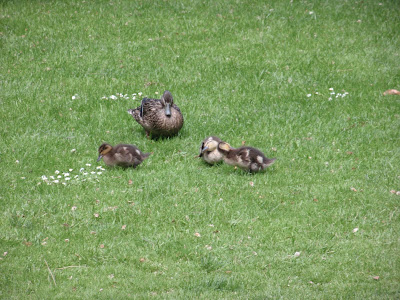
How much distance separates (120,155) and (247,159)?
2.13 meters

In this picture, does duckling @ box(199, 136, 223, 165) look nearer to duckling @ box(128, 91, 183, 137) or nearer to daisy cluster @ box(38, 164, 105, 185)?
duckling @ box(128, 91, 183, 137)

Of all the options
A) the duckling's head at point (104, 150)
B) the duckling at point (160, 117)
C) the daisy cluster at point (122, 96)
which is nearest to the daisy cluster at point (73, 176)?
the duckling's head at point (104, 150)

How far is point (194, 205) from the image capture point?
26.9 ft

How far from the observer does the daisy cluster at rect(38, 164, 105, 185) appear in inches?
350

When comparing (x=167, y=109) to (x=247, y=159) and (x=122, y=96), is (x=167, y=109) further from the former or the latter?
(x=247, y=159)

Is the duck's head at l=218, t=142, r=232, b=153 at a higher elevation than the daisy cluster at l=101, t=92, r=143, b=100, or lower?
higher

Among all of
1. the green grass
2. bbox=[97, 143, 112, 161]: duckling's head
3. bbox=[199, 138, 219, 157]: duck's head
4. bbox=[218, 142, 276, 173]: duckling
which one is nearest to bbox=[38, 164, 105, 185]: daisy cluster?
the green grass

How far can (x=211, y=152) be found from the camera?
374 inches

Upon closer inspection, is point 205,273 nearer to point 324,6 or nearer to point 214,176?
point 214,176

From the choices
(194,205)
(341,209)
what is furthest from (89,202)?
(341,209)

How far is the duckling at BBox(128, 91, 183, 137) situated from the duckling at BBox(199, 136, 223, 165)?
1.18m

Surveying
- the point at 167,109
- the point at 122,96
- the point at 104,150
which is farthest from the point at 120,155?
the point at 122,96

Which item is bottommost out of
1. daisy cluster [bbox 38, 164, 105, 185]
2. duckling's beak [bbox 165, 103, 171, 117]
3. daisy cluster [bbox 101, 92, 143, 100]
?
daisy cluster [bbox 38, 164, 105, 185]

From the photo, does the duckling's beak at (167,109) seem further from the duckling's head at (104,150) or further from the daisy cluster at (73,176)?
the daisy cluster at (73,176)
